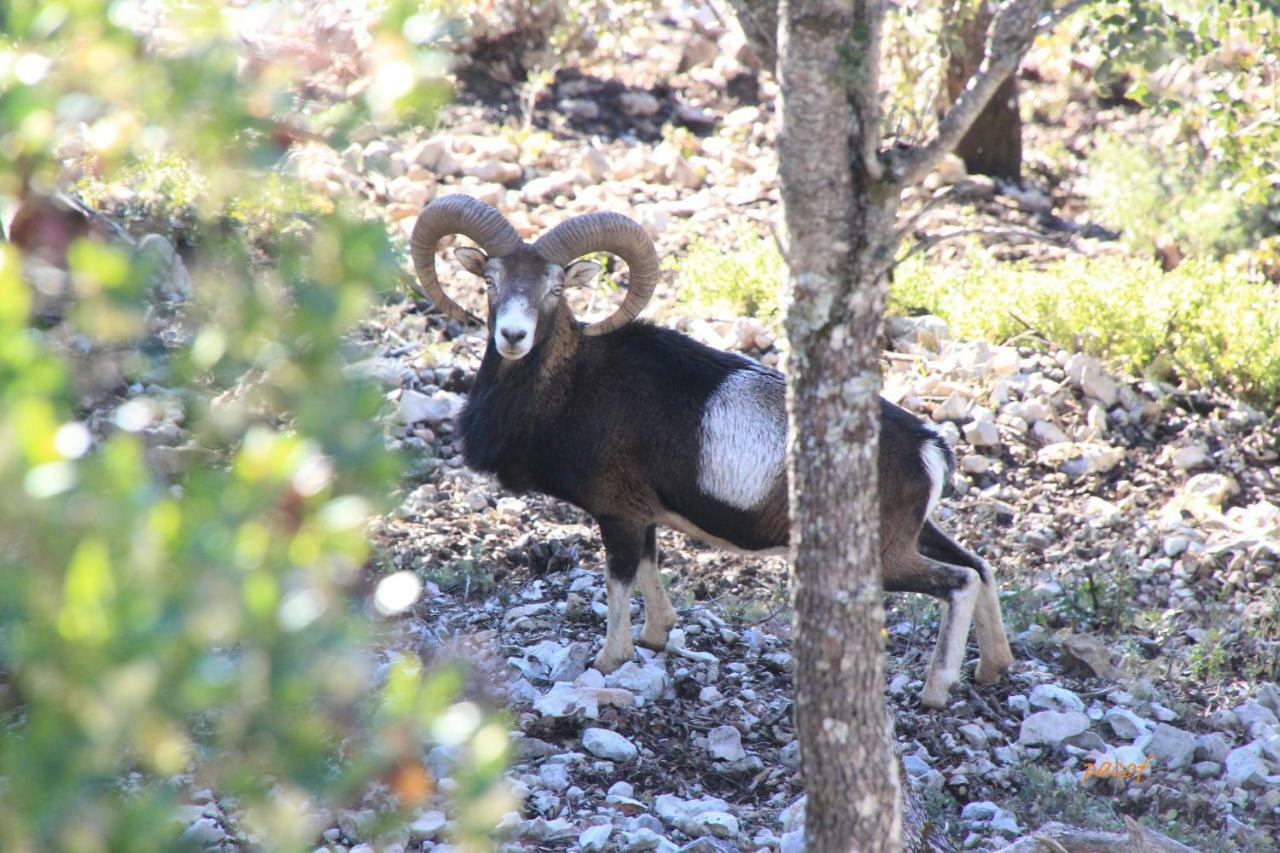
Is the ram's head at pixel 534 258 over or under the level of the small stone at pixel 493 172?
under

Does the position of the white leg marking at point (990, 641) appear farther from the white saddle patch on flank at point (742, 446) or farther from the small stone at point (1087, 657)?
the white saddle patch on flank at point (742, 446)

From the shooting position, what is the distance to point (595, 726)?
19.2ft

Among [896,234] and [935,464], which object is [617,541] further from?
[896,234]

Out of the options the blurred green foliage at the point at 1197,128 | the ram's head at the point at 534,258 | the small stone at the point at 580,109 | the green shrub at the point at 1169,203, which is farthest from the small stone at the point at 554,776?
the small stone at the point at 580,109

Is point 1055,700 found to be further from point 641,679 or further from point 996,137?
point 996,137

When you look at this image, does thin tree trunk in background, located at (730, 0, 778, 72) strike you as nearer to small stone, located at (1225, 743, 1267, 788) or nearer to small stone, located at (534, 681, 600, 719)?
small stone, located at (534, 681, 600, 719)

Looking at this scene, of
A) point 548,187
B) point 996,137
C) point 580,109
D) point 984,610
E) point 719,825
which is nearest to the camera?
point 719,825

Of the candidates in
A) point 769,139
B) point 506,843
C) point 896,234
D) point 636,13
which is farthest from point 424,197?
point 896,234

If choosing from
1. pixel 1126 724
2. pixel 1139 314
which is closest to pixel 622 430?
pixel 1126 724

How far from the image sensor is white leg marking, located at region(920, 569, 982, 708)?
6281 millimetres

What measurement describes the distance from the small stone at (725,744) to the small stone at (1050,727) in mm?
1270

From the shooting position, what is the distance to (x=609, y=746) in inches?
223

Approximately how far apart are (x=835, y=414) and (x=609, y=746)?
2595 mm

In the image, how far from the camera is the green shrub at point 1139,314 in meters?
9.42
